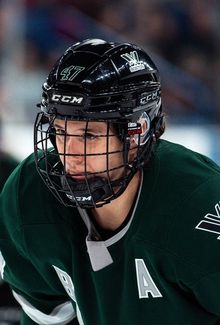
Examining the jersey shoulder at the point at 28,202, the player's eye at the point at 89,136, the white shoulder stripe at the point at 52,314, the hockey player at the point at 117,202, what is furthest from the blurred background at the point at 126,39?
the player's eye at the point at 89,136

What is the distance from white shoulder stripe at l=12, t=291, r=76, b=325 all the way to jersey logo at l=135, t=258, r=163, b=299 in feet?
1.52

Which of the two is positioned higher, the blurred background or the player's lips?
the player's lips

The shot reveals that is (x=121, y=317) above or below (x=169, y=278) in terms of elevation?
below

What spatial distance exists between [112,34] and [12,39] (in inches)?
30.9

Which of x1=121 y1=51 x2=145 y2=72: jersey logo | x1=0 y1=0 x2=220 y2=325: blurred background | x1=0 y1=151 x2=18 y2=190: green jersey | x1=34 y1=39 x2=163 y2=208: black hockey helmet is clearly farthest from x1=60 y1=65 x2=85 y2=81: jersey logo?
x1=0 y1=0 x2=220 y2=325: blurred background

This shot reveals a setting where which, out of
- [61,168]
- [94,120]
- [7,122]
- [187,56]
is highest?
[94,120]

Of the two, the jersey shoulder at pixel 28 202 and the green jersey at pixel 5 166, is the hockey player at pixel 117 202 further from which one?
the green jersey at pixel 5 166

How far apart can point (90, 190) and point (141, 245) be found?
19 centimetres

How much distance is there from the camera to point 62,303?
2.27 m

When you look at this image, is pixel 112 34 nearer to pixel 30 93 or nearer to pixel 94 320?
pixel 30 93

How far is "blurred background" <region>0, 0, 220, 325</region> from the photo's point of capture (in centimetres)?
507

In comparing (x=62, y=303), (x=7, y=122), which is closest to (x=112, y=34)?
(x=7, y=122)

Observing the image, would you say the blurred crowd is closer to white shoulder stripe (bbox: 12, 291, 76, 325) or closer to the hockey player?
white shoulder stripe (bbox: 12, 291, 76, 325)

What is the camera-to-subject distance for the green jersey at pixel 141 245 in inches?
70.3
